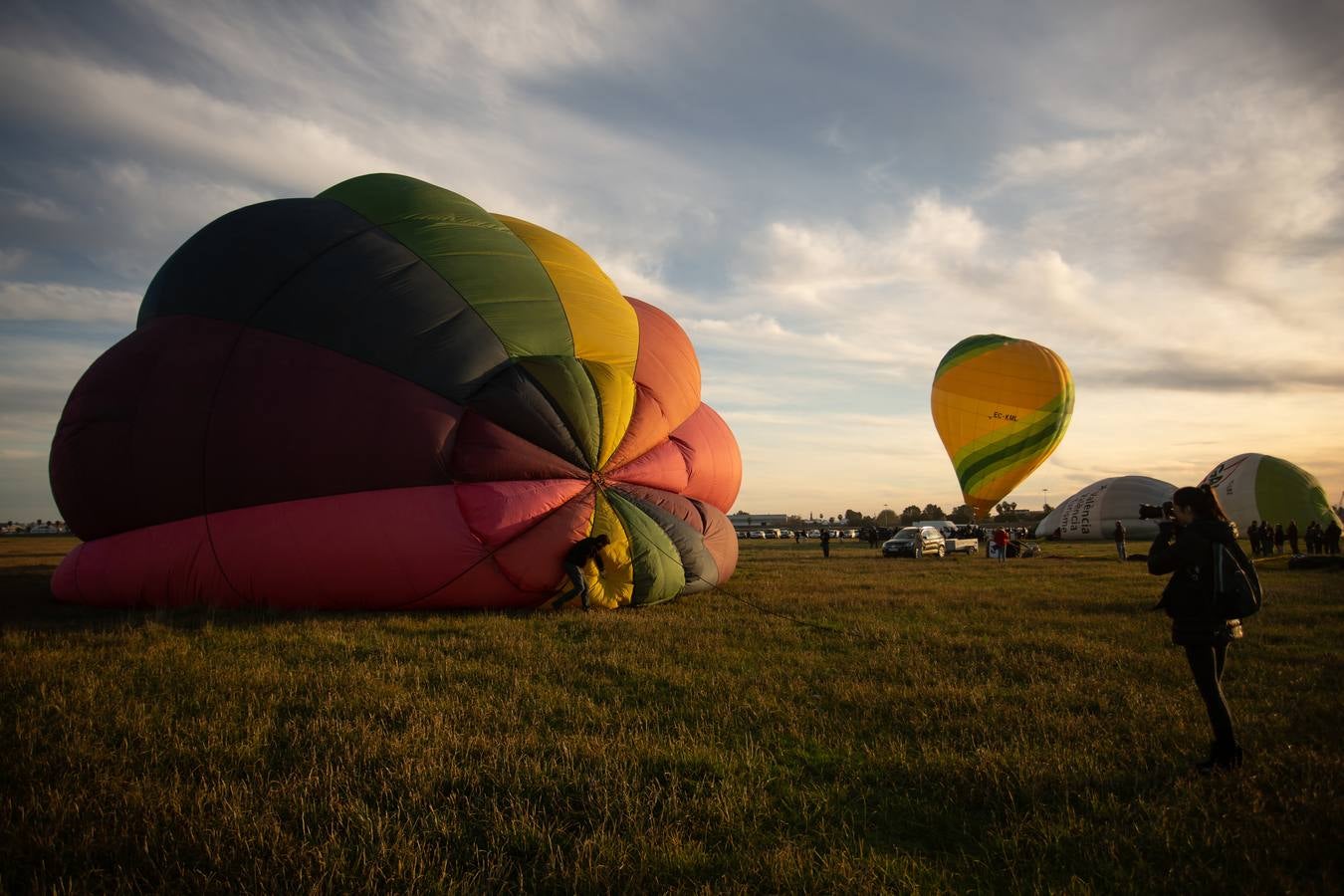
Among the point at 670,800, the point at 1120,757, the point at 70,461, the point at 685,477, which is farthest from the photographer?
the point at 685,477

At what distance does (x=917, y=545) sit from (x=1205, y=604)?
2503 centimetres

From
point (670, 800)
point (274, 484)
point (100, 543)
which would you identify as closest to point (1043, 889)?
point (670, 800)

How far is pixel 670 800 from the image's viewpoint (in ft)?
11.8

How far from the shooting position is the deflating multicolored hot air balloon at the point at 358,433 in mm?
9477

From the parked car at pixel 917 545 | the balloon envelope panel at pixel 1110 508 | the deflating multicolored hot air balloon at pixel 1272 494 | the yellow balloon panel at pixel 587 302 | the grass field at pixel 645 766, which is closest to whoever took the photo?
the grass field at pixel 645 766

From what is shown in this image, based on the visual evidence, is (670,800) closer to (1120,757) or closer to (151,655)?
(1120,757)

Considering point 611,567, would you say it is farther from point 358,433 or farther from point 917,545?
point 917,545

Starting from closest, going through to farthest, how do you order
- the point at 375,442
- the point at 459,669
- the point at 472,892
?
the point at 472,892 < the point at 459,669 < the point at 375,442

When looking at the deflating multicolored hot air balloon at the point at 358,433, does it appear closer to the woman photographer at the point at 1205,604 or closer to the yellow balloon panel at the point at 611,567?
the yellow balloon panel at the point at 611,567

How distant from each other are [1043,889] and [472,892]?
2225 millimetres

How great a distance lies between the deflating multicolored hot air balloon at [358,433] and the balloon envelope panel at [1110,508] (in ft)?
129

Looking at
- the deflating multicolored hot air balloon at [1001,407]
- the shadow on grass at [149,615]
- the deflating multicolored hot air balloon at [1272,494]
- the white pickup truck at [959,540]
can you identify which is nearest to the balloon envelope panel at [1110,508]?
the deflating multicolored hot air balloon at [1272,494]

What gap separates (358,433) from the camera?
374 inches

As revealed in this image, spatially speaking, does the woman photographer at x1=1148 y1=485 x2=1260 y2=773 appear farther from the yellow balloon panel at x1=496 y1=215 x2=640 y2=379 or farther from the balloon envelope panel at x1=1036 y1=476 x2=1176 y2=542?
the balloon envelope panel at x1=1036 y1=476 x2=1176 y2=542
